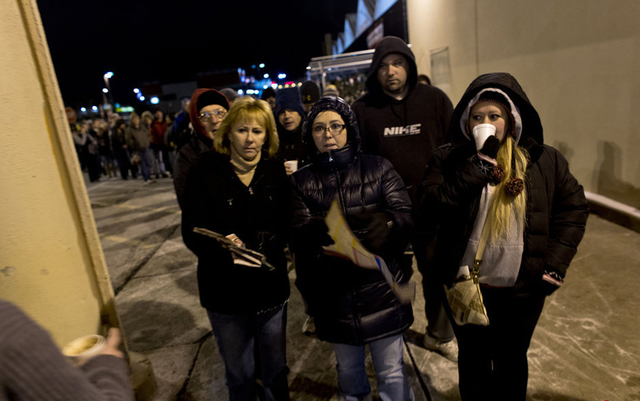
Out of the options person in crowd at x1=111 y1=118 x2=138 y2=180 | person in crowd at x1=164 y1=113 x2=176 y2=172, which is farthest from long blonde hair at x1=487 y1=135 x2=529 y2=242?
person in crowd at x1=111 y1=118 x2=138 y2=180

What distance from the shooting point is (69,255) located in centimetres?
194

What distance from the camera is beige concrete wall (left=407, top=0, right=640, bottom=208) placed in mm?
4262

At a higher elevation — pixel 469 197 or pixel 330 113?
pixel 330 113

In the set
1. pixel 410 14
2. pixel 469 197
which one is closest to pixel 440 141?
pixel 469 197

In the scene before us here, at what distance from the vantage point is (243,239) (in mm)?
1925

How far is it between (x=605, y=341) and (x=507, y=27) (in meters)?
5.72

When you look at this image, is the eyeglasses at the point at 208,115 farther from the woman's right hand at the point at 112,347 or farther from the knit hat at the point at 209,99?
the woman's right hand at the point at 112,347

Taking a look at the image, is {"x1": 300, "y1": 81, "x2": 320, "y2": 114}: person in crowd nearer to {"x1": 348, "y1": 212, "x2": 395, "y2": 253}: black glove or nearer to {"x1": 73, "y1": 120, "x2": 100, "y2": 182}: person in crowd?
{"x1": 348, "y1": 212, "x2": 395, "y2": 253}: black glove

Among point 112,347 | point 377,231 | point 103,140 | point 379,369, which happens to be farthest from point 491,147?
point 103,140

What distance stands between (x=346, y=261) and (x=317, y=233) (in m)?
0.27

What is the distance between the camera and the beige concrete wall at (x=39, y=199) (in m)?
1.67

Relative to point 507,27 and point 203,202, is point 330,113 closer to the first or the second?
point 203,202

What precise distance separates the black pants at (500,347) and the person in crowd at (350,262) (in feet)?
1.10

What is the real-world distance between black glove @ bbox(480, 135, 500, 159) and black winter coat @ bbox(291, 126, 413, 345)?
487 millimetres
